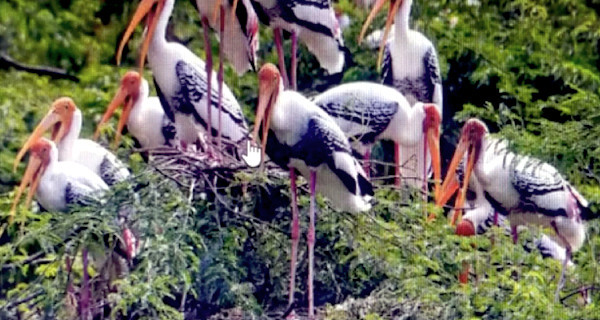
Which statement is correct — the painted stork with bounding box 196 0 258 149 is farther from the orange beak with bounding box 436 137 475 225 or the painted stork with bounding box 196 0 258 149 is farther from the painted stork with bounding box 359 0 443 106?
the orange beak with bounding box 436 137 475 225

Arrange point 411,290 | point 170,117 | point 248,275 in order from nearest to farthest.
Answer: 1. point 411,290
2. point 248,275
3. point 170,117

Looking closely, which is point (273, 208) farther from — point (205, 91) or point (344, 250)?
point (205, 91)

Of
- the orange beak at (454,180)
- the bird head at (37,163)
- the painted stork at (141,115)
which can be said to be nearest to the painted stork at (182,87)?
the painted stork at (141,115)

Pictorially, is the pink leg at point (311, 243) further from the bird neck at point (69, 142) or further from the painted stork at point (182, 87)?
the bird neck at point (69, 142)

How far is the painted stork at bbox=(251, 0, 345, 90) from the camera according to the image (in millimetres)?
6605

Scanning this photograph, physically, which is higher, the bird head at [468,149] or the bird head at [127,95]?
the bird head at [127,95]

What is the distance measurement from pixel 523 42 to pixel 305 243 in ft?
→ 8.44

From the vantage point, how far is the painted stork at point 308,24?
6605mm

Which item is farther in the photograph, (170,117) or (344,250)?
(170,117)

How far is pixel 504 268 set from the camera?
578 centimetres

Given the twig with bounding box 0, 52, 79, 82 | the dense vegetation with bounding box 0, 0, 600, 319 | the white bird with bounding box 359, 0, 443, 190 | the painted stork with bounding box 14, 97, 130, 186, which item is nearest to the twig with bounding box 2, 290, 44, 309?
the dense vegetation with bounding box 0, 0, 600, 319

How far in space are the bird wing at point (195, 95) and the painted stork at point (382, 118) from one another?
32 cm

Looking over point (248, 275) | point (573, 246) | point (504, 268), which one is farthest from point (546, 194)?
point (248, 275)

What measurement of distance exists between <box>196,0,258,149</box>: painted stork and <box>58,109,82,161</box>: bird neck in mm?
569
